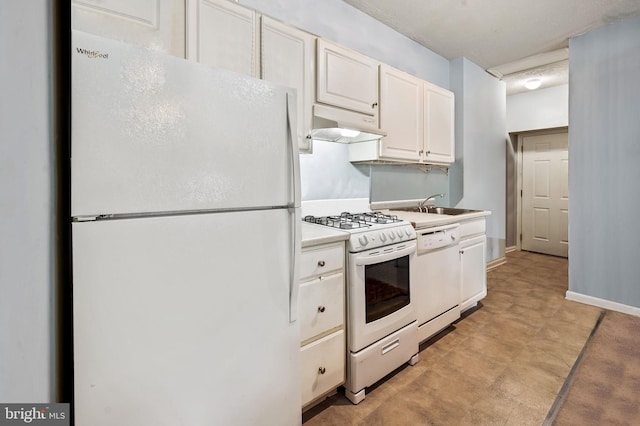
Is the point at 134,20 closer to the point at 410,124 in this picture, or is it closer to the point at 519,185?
the point at 410,124

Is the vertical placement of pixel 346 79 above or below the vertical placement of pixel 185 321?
above

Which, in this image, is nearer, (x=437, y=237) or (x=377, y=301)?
(x=377, y=301)

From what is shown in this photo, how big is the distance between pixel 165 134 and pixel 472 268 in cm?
264

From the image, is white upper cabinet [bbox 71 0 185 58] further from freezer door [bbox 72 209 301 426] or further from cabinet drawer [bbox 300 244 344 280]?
cabinet drawer [bbox 300 244 344 280]

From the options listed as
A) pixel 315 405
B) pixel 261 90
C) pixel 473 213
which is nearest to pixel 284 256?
pixel 261 90

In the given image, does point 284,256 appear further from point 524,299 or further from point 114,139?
point 524,299

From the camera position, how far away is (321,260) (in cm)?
150

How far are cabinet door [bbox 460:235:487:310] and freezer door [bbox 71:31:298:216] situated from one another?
2.03 m

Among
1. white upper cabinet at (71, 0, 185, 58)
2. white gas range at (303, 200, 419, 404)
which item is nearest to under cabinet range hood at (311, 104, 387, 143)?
white gas range at (303, 200, 419, 404)

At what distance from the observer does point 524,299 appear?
308 centimetres

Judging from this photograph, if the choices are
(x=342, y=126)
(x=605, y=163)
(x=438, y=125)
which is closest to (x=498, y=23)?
(x=438, y=125)

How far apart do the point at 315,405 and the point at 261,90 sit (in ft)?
5.34

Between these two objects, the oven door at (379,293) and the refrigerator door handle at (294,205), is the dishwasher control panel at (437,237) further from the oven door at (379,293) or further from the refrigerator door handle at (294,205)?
the refrigerator door handle at (294,205)

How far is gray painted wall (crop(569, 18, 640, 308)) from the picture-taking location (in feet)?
8.81
